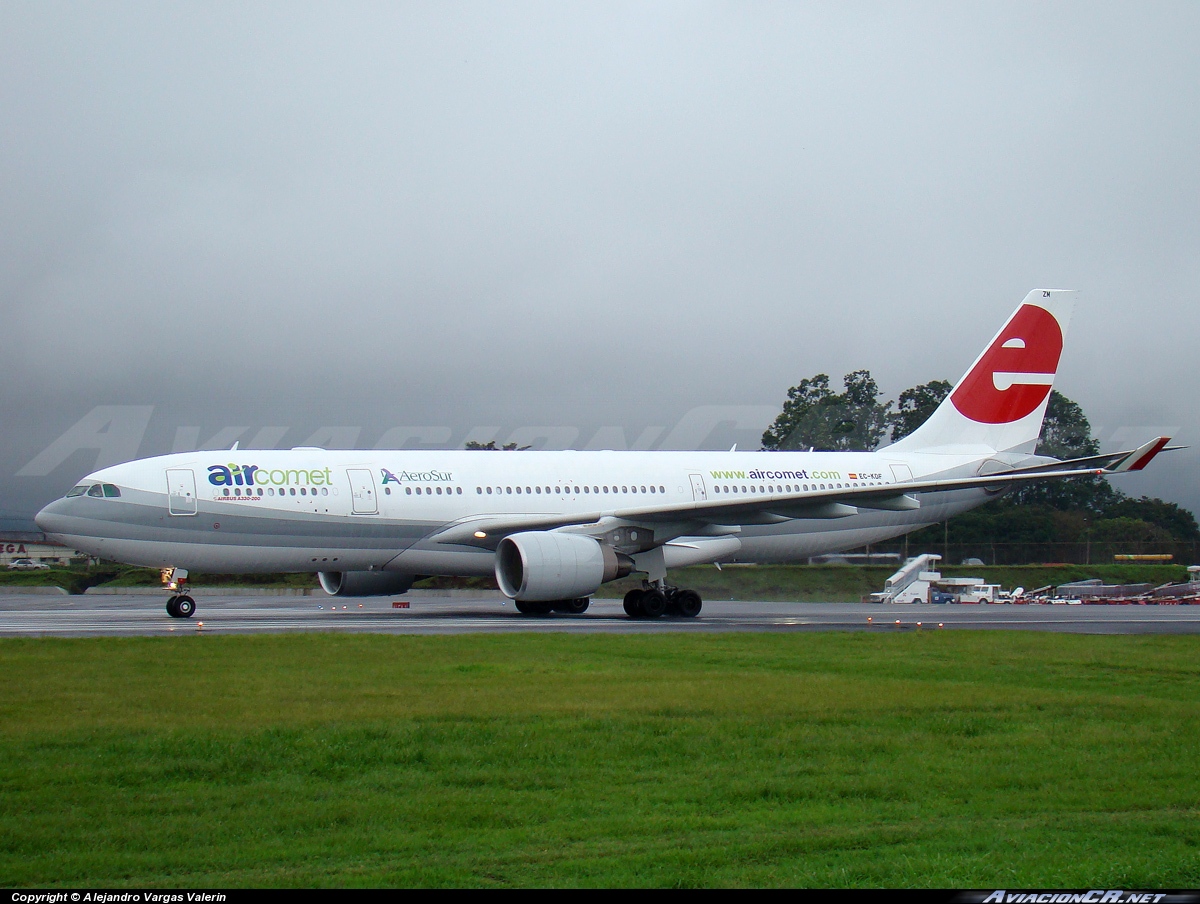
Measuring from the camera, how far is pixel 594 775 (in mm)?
7145

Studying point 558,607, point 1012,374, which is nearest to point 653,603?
point 558,607

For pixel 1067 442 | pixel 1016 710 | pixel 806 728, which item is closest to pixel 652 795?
pixel 806 728

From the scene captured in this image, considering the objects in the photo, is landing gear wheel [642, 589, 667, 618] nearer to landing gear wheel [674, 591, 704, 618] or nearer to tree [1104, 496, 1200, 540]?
landing gear wheel [674, 591, 704, 618]

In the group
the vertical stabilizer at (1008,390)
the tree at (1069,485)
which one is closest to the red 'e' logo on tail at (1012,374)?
the vertical stabilizer at (1008,390)

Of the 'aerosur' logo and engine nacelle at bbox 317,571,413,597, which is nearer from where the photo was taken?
the 'aerosur' logo

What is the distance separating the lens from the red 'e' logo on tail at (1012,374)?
29.9 m

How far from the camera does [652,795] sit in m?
6.62

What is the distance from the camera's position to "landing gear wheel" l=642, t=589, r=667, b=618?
2408 cm

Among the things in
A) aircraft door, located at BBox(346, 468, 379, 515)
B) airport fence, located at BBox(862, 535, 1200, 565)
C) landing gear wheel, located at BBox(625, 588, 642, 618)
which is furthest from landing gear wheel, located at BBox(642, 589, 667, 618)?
airport fence, located at BBox(862, 535, 1200, 565)

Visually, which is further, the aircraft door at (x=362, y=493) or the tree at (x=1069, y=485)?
the tree at (x=1069, y=485)

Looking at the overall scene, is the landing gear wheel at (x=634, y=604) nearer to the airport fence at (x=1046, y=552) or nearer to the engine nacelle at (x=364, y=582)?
the engine nacelle at (x=364, y=582)

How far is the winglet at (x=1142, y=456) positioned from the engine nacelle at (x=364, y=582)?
49.8 ft

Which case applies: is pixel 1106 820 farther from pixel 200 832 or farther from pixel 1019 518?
pixel 1019 518
